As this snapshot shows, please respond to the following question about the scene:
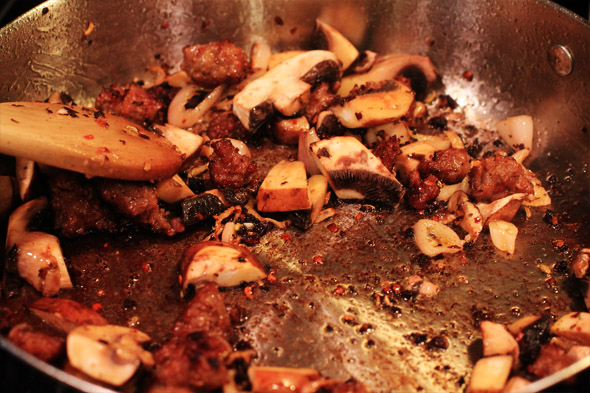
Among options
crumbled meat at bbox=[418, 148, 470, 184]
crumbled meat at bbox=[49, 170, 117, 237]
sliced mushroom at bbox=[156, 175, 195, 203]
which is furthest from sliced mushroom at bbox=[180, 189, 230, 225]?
crumbled meat at bbox=[418, 148, 470, 184]

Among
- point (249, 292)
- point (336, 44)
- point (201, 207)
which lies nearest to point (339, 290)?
point (249, 292)

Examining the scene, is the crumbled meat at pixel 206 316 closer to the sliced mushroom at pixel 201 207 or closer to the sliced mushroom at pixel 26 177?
the sliced mushroom at pixel 201 207

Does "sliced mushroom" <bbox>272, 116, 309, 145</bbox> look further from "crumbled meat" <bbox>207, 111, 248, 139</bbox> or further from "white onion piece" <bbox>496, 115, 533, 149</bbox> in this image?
"white onion piece" <bbox>496, 115, 533, 149</bbox>

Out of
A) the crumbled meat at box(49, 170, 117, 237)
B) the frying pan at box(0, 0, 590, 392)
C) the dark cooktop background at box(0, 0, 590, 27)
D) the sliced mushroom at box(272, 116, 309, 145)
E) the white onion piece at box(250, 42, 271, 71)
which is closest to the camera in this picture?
the frying pan at box(0, 0, 590, 392)

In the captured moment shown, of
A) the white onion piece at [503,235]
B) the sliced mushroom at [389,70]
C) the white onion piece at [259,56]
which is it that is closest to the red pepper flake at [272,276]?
the white onion piece at [503,235]

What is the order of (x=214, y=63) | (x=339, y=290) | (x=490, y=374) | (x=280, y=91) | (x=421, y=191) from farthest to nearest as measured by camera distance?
1. (x=214, y=63)
2. (x=280, y=91)
3. (x=421, y=191)
4. (x=339, y=290)
5. (x=490, y=374)

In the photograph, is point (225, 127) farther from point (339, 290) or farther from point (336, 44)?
point (339, 290)
